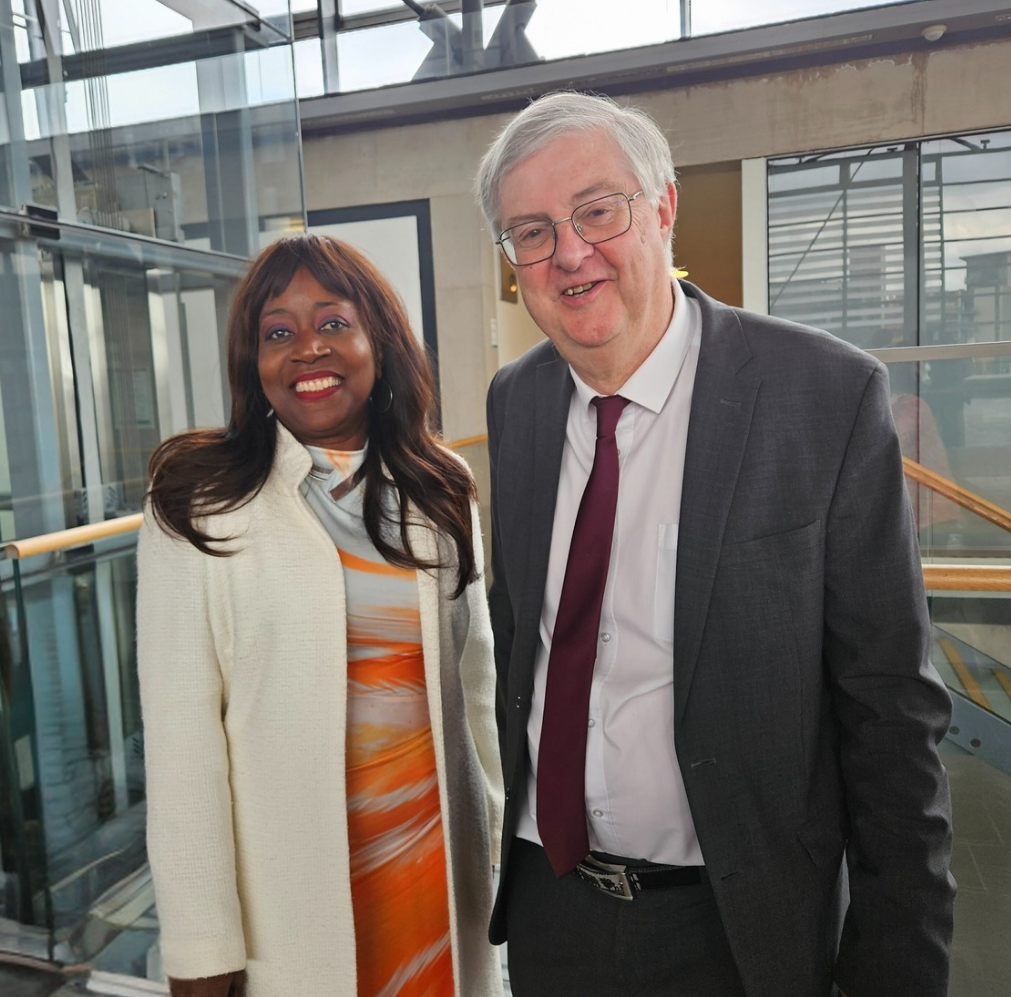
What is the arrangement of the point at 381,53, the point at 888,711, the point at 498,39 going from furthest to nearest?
1. the point at 381,53
2. the point at 498,39
3. the point at 888,711

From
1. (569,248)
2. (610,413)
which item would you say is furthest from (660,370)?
(569,248)

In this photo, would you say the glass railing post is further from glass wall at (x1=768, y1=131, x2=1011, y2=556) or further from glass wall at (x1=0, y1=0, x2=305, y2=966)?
glass wall at (x1=768, y1=131, x2=1011, y2=556)

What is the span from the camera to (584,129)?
4.02ft

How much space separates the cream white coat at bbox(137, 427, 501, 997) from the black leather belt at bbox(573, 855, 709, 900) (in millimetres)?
294

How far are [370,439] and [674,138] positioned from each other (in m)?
5.05

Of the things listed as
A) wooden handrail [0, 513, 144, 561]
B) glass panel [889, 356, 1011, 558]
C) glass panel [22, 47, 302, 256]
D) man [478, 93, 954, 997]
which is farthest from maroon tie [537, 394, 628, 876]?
glass panel [889, 356, 1011, 558]

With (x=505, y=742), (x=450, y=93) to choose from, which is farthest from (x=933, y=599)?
(x=450, y=93)

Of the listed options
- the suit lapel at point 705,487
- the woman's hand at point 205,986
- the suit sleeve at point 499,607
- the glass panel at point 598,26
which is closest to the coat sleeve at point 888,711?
the suit lapel at point 705,487

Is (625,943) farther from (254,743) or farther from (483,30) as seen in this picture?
(483,30)

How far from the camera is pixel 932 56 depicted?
5.31m

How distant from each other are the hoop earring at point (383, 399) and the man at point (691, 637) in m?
0.25

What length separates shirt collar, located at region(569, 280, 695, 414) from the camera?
49.4 inches

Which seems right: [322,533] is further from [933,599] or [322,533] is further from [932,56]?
[932,56]

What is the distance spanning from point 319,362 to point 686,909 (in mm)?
915
